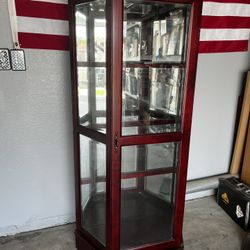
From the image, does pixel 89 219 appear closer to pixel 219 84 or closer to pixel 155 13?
pixel 155 13

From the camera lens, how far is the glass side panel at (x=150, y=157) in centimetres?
163

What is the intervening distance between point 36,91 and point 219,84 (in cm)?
155

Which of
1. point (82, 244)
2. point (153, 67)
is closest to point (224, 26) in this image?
point (153, 67)

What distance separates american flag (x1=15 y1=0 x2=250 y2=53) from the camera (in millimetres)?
1615

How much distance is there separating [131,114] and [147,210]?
0.74 m

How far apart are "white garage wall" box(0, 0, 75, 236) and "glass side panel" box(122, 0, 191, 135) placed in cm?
50

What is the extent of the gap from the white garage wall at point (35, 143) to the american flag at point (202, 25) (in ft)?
0.26

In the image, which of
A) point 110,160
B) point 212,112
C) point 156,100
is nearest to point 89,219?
point 110,160

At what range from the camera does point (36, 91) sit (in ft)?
5.80

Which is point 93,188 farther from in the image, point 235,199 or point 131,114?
point 235,199

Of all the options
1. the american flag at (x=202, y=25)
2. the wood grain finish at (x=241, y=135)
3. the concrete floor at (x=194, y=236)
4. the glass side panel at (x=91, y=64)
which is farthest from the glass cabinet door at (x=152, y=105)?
Answer: the wood grain finish at (x=241, y=135)

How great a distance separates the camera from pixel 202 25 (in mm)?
2010

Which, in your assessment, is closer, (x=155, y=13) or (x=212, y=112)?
(x=155, y=13)

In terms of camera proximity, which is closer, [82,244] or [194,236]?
[82,244]
